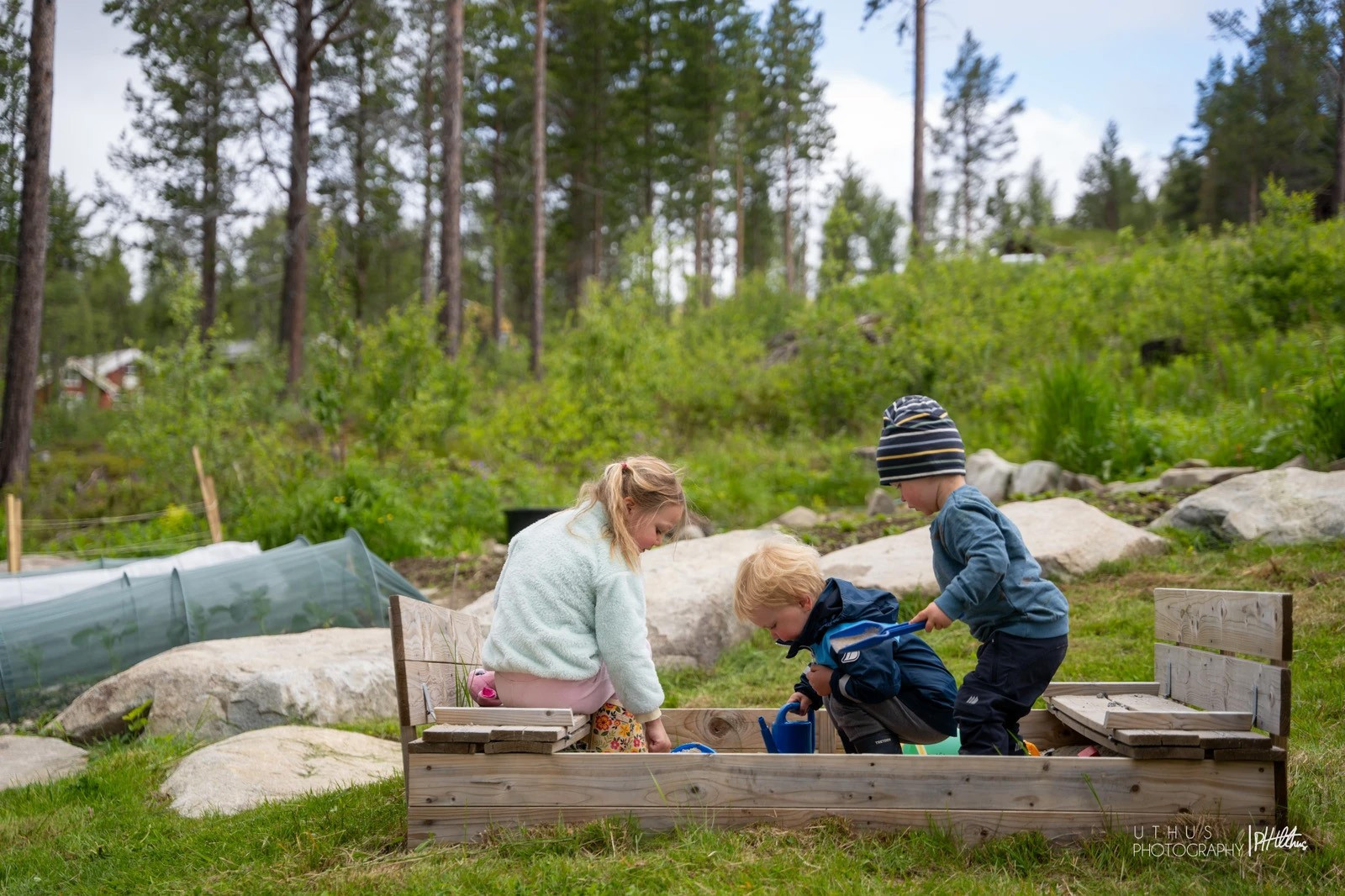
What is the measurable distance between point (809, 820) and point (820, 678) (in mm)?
574

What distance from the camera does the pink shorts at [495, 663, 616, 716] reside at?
3.52 meters

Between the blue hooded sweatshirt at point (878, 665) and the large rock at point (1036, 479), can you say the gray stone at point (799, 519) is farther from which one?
the blue hooded sweatshirt at point (878, 665)

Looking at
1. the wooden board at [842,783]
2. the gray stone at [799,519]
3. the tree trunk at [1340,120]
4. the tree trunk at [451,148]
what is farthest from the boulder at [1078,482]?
the tree trunk at [1340,120]

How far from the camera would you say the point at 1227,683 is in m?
3.32

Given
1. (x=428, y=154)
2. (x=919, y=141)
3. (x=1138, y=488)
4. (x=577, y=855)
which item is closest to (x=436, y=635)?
(x=577, y=855)

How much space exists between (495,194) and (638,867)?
101 ft

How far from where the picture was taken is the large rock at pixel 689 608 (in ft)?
21.2

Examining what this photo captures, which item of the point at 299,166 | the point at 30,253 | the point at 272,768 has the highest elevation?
the point at 299,166

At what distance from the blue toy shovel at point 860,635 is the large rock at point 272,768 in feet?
6.97

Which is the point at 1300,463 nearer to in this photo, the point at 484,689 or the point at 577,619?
the point at 577,619

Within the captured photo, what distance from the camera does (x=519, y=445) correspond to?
12.8m

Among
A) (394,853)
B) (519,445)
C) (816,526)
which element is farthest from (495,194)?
(394,853)

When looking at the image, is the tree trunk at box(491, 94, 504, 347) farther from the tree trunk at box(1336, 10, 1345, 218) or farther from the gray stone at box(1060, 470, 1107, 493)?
the gray stone at box(1060, 470, 1107, 493)

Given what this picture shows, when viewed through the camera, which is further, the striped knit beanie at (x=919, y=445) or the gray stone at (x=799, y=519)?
the gray stone at (x=799, y=519)
